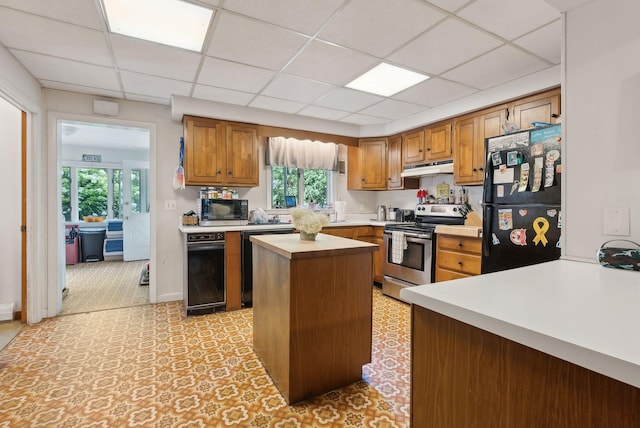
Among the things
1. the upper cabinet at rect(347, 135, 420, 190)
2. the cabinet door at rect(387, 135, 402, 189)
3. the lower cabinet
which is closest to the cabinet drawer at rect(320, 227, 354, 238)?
the lower cabinet

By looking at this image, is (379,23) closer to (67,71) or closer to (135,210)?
(67,71)

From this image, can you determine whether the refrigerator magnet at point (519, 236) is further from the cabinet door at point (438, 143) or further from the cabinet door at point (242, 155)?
the cabinet door at point (242, 155)

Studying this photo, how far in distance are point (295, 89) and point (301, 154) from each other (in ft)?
4.25

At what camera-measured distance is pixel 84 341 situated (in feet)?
8.82

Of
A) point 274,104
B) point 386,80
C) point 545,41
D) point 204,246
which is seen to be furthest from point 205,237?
point 545,41

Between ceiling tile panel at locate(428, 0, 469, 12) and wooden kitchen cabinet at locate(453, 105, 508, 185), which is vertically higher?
ceiling tile panel at locate(428, 0, 469, 12)

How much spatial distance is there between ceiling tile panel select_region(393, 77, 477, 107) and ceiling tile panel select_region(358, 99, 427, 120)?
123 mm

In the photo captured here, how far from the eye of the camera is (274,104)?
3768 mm

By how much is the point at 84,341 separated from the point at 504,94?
4.57 meters

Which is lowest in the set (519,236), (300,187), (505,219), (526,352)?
(526,352)

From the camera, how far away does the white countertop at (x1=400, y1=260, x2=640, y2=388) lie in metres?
0.53

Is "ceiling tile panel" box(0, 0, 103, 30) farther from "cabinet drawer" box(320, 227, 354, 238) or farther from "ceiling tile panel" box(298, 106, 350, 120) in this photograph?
"cabinet drawer" box(320, 227, 354, 238)

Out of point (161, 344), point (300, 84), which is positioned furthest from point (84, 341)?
point (300, 84)

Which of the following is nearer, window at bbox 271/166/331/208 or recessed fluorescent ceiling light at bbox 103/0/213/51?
recessed fluorescent ceiling light at bbox 103/0/213/51
